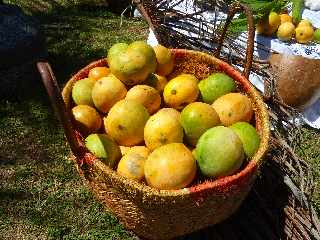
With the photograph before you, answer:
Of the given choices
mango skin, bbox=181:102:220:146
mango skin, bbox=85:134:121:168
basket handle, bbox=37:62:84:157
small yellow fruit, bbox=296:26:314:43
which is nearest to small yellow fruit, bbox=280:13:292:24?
small yellow fruit, bbox=296:26:314:43

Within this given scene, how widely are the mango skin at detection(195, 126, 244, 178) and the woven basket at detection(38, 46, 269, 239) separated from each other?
42 mm

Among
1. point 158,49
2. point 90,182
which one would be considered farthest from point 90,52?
point 90,182

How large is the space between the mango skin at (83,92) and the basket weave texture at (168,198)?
25cm

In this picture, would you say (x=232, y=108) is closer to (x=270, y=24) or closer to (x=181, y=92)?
(x=181, y=92)

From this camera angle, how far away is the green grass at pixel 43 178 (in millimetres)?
2850

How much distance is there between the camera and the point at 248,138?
6.55 feet

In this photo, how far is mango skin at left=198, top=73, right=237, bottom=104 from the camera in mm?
2281

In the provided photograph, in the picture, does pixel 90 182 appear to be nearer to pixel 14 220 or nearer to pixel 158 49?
pixel 158 49

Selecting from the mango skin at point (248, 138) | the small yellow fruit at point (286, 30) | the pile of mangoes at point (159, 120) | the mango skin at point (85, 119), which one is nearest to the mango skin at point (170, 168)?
the pile of mangoes at point (159, 120)

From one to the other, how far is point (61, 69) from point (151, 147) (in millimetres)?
2497

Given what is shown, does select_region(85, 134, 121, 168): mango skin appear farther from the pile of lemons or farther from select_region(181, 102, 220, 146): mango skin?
the pile of lemons

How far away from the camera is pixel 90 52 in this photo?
184 inches

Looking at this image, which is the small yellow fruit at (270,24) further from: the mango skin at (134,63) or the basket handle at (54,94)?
the basket handle at (54,94)

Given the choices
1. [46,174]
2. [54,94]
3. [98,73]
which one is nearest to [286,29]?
[98,73]
